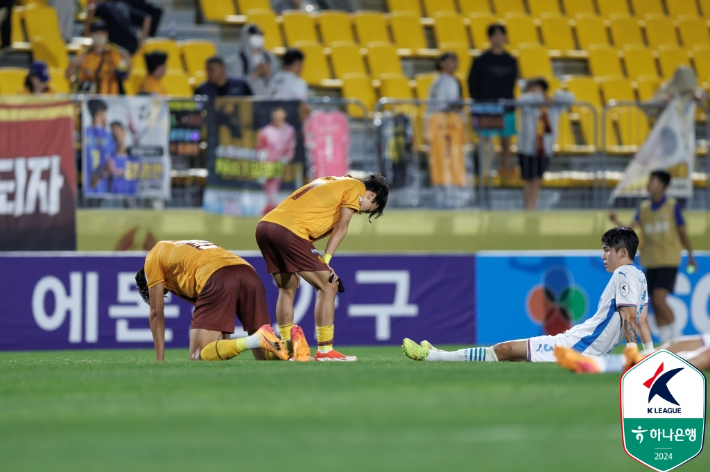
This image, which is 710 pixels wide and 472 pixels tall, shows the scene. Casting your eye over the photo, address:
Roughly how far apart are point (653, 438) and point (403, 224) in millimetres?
10477

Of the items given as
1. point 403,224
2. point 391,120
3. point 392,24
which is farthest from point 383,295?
point 392,24

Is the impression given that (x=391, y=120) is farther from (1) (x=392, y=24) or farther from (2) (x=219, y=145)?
(1) (x=392, y=24)

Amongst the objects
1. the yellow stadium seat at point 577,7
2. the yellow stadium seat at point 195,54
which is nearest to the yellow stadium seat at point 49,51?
the yellow stadium seat at point 195,54

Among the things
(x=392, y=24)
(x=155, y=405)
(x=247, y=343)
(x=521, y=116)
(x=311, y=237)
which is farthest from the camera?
(x=392, y=24)

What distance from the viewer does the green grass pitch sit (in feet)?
16.3

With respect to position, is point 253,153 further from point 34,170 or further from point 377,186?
point 377,186

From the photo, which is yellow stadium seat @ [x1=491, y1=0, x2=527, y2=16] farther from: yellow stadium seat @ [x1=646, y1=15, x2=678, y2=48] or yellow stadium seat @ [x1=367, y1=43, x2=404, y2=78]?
yellow stadium seat @ [x1=367, y1=43, x2=404, y2=78]

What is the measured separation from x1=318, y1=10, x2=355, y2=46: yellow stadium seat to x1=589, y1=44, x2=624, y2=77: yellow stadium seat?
15.0 ft

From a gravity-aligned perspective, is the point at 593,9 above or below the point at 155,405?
above

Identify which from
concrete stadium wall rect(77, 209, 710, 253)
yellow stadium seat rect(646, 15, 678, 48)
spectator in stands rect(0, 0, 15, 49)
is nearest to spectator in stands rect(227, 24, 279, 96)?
concrete stadium wall rect(77, 209, 710, 253)

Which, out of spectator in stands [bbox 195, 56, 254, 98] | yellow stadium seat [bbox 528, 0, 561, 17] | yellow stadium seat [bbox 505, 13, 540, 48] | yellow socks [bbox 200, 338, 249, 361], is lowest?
yellow socks [bbox 200, 338, 249, 361]

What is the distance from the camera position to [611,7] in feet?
74.8

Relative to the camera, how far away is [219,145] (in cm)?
1499

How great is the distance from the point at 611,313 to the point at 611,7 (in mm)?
15283
